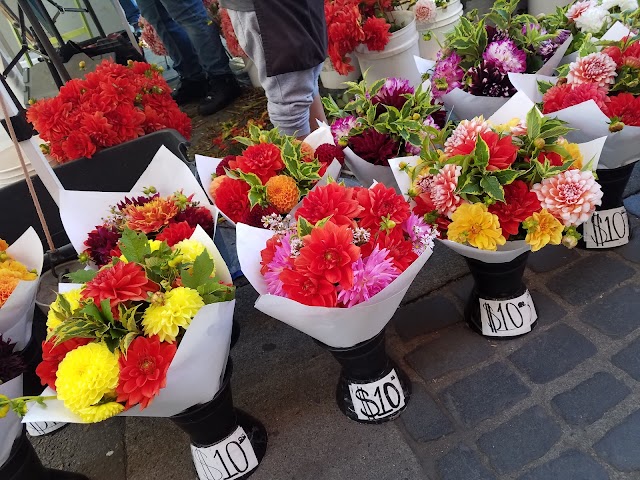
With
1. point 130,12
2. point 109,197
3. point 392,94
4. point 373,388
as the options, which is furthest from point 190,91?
point 373,388

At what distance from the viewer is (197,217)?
58.6 inches

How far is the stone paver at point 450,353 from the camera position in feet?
5.21

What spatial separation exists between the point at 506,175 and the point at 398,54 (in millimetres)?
1884

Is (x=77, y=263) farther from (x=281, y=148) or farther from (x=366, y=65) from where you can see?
(x=366, y=65)

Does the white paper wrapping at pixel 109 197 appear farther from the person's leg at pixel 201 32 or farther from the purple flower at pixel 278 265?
the person's leg at pixel 201 32

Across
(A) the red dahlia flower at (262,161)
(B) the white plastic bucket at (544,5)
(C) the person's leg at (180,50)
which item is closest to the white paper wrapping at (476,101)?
(A) the red dahlia flower at (262,161)

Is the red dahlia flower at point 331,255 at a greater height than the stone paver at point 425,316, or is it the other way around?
the red dahlia flower at point 331,255

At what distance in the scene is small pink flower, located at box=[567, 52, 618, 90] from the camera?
1.52 meters

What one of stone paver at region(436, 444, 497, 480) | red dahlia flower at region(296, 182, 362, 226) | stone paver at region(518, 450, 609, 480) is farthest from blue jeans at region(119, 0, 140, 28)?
stone paver at region(518, 450, 609, 480)

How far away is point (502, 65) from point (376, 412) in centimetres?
117

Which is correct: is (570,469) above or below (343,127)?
below

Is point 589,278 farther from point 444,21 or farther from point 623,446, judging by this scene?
point 444,21

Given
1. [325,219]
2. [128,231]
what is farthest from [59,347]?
[325,219]

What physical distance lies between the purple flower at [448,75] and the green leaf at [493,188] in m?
0.66
